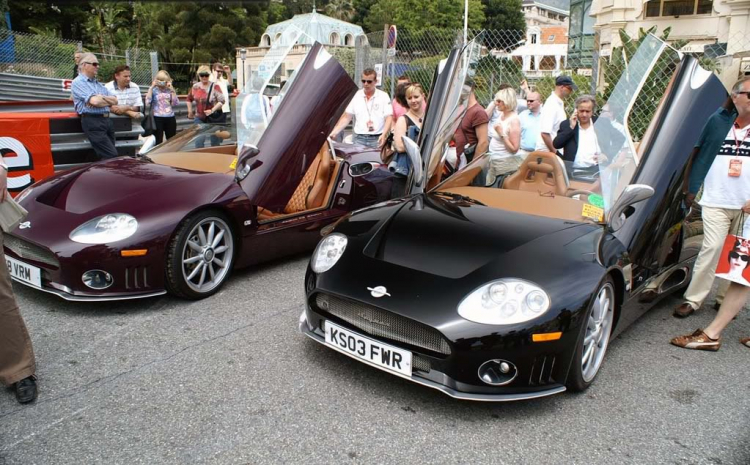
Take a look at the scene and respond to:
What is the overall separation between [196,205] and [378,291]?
1.76 meters

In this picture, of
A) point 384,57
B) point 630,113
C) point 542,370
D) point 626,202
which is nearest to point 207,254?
point 542,370

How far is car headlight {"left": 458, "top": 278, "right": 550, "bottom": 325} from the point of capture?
2738 mm

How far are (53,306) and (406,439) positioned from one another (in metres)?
2.62

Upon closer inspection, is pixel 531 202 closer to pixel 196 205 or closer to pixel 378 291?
pixel 378 291

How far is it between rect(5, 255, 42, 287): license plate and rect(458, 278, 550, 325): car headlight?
8.80 ft

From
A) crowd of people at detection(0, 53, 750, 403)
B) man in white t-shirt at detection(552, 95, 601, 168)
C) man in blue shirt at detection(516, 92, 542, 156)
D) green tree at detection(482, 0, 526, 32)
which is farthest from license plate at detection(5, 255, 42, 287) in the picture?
green tree at detection(482, 0, 526, 32)

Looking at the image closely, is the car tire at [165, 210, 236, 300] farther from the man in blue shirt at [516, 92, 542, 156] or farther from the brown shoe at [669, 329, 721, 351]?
the man in blue shirt at [516, 92, 542, 156]

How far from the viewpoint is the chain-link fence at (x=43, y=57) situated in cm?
1363

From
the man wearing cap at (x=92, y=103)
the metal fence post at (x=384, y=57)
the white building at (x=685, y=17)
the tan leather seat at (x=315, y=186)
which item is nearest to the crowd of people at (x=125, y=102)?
the man wearing cap at (x=92, y=103)

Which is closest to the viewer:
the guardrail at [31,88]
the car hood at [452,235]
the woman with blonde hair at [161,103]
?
the car hood at [452,235]

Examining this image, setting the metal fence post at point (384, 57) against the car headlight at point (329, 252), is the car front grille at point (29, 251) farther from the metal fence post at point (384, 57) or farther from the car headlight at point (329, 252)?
the metal fence post at point (384, 57)

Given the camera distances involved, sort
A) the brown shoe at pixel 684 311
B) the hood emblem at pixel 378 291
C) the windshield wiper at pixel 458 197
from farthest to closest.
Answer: the brown shoe at pixel 684 311, the windshield wiper at pixel 458 197, the hood emblem at pixel 378 291

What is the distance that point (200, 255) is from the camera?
165 inches

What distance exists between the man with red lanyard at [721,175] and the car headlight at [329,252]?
2.30m
